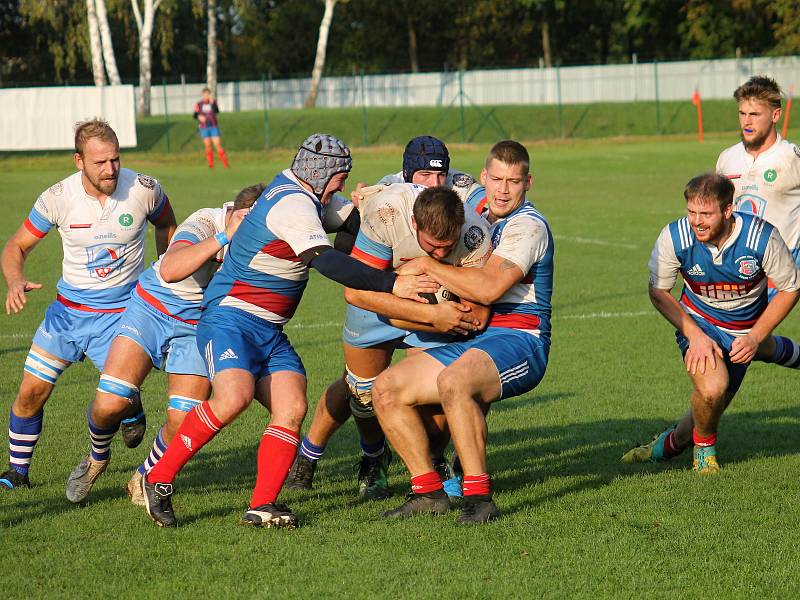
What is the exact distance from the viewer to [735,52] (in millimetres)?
60750

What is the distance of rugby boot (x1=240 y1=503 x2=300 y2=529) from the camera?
6.07m

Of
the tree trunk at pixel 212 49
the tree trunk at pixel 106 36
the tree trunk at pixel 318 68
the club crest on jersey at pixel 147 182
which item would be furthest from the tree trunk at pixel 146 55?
the club crest on jersey at pixel 147 182

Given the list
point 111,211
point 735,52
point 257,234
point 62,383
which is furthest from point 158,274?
point 735,52

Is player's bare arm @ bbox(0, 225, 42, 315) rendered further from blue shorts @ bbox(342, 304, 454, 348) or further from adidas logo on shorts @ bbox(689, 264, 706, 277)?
adidas logo on shorts @ bbox(689, 264, 706, 277)

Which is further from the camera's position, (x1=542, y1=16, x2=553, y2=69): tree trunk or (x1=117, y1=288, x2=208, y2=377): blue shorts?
(x1=542, y1=16, x2=553, y2=69): tree trunk

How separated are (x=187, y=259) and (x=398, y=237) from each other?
3.78 ft

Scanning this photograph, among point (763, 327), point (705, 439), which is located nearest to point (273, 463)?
point (705, 439)

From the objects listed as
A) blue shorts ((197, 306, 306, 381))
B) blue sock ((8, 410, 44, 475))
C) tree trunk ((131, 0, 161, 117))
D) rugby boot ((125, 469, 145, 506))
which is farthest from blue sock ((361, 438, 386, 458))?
tree trunk ((131, 0, 161, 117))

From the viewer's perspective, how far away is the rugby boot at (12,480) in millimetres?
7180

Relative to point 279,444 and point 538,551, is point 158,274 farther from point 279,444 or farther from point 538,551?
point 538,551

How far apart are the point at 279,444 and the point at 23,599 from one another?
4.97ft

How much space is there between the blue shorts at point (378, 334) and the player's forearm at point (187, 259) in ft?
3.04

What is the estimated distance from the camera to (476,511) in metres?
6.10

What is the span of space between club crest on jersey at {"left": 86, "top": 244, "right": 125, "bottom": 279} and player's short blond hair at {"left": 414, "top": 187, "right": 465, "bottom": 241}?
89.4 inches
